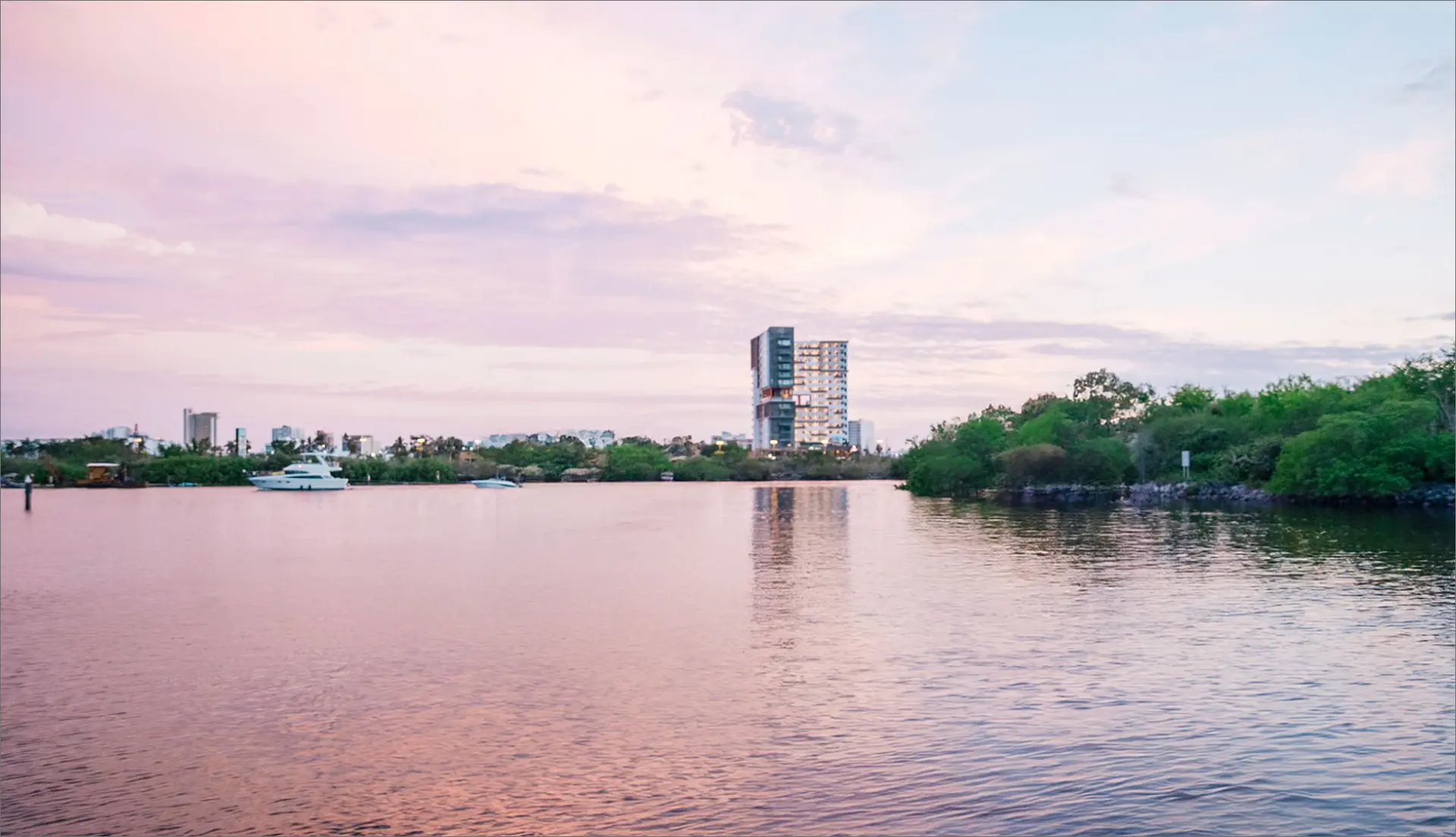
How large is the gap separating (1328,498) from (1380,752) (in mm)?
60984

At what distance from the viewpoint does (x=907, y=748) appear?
13188 millimetres

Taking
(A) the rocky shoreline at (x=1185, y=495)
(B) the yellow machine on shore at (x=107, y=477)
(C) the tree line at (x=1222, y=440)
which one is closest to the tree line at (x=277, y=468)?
(B) the yellow machine on shore at (x=107, y=477)

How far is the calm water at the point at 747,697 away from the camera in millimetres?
11266

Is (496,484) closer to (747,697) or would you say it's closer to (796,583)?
(796,583)

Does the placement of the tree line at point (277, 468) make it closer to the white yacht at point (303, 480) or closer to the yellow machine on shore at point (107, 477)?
the yellow machine on shore at point (107, 477)

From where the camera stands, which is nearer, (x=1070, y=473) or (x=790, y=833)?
(x=790, y=833)

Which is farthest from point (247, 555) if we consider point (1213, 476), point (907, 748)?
point (1213, 476)

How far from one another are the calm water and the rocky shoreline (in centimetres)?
2905

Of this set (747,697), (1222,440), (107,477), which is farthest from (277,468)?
(747,697)

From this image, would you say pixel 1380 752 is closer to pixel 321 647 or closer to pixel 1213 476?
pixel 321 647

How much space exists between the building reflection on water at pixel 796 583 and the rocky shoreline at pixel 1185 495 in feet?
85.4

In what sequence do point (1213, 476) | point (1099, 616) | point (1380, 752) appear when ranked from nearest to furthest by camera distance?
1. point (1380, 752)
2. point (1099, 616)
3. point (1213, 476)

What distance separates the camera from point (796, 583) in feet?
101

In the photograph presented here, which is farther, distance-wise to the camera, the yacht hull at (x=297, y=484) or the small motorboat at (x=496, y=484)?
the small motorboat at (x=496, y=484)
